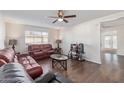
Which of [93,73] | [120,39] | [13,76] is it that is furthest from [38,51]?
[120,39]

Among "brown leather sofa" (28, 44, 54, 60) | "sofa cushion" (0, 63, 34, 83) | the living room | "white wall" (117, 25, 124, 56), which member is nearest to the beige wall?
the living room

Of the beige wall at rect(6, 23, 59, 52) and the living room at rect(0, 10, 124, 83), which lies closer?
the living room at rect(0, 10, 124, 83)

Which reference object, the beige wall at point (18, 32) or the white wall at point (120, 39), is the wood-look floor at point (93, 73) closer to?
the beige wall at point (18, 32)

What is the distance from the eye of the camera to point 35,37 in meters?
7.37

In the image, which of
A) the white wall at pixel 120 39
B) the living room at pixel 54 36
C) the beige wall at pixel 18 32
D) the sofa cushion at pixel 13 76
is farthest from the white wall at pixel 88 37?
the sofa cushion at pixel 13 76

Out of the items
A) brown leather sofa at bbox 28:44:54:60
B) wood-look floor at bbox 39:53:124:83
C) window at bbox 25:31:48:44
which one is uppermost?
window at bbox 25:31:48:44

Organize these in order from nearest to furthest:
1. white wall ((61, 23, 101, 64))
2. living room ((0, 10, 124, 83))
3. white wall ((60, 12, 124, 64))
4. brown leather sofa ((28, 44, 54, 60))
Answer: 1. living room ((0, 10, 124, 83))
2. white wall ((60, 12, 124, 64))
3. white wall ((61, 23, 101, 64))
4. brown leather sofa ((28, 44, 54, 60))

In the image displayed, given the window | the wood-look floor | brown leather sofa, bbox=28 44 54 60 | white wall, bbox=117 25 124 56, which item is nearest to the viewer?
the wood-look floor

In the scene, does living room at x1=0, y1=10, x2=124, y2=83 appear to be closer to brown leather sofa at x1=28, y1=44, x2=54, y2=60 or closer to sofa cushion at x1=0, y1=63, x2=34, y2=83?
brown leather sofa at x1=28, y1=44, x2=54, y2=60

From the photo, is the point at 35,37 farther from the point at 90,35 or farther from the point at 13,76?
the point at 13,76

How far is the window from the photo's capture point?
22.8 feet
